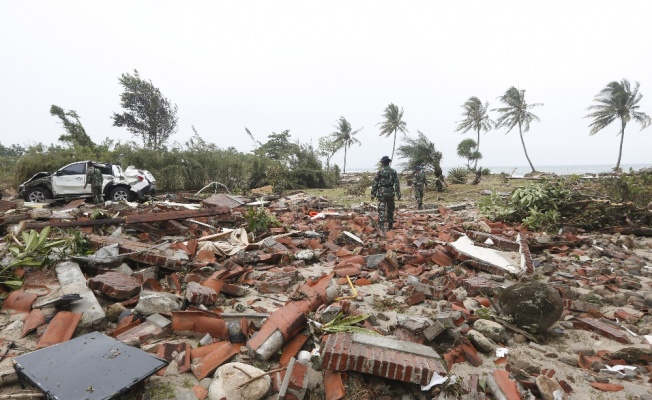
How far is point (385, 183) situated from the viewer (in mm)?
7172

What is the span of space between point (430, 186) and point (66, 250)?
16.7 metres

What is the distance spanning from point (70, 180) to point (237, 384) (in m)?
12.2

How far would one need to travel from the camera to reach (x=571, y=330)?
303cm

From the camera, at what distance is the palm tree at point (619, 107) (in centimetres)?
2503

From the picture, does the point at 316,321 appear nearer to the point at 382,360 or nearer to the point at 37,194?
the point at 382,360

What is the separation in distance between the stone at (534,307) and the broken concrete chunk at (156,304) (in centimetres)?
328

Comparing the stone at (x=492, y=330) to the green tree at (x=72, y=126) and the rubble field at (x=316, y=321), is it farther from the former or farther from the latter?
the green tree at (x=72, y=126)

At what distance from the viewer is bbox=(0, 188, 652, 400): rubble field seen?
206cm

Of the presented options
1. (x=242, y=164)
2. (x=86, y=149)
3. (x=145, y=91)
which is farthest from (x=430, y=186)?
(x=145, y=91)

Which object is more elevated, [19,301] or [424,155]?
[424,155]

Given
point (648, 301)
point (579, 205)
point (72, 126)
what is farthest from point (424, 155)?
point (72, 126)

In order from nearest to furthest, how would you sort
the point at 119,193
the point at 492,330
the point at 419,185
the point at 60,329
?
the point at 60,329 → the point at 492,330 → the point at 119,193 → the point at 419,185

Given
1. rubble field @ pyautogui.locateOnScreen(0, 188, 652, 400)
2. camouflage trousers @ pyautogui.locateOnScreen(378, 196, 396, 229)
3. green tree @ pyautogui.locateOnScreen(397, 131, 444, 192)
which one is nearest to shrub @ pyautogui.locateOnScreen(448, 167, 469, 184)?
green tree @ pyautogui.locateOnScreen(397, 131, 444, 192)

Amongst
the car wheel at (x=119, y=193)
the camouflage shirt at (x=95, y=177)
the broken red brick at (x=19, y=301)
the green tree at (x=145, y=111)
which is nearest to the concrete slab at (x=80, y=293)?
the broken red brick at (x=19, y=301)
